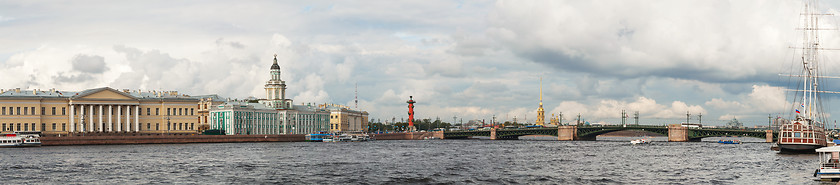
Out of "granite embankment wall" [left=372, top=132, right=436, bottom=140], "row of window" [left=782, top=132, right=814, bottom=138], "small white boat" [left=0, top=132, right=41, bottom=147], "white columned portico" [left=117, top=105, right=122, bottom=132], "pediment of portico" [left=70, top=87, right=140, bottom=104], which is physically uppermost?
"pediment of portico" [left=70, top=87, right=140, bottom=104]

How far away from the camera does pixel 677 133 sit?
128 metres

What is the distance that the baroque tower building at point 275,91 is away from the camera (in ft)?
455

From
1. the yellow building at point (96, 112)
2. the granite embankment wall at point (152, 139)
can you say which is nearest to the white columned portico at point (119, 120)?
the yellow building at point (96, 112)

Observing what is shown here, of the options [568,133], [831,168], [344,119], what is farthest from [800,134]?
[344,119]

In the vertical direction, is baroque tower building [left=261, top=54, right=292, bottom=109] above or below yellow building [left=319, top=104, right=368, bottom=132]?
above

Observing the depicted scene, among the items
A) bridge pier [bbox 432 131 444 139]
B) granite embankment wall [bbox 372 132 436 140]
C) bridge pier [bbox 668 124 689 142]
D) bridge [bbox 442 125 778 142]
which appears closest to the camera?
bridge [bbox 442 125 778 142]

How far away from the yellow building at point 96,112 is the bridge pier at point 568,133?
196 feet

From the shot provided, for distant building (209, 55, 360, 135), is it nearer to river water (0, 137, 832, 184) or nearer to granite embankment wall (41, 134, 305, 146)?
granite embankment wall (41, 134, 305, 146)

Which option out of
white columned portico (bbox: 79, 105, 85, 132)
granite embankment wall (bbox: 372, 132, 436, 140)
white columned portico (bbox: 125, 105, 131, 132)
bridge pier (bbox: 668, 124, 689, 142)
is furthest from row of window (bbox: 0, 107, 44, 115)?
bridge pier (bbox: 668, 124, 689, 142)

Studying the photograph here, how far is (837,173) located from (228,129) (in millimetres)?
98976

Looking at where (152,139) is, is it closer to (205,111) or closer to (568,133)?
(205,111)

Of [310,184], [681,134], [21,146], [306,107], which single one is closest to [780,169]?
[310,184]

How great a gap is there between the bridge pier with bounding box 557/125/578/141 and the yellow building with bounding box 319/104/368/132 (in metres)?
43.2

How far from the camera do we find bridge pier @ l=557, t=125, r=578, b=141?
134900mm
